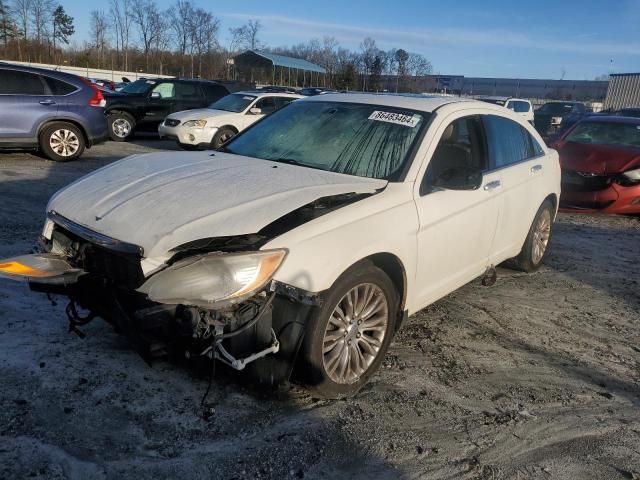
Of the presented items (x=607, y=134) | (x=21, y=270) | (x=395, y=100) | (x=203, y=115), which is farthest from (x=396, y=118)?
(x=203, y=115)

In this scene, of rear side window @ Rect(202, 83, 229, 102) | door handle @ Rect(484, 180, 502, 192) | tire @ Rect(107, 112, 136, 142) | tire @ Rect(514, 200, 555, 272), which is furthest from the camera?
rear side window @ Rect(202, 83, 229, 102)

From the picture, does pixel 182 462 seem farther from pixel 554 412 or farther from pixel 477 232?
pixel 477 232

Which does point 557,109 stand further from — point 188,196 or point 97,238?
point 97,238

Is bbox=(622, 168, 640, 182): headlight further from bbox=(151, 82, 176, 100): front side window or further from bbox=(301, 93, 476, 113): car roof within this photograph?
bbox=(151, 82, 176, 100): front side window

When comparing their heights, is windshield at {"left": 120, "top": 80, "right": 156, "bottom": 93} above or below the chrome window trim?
above

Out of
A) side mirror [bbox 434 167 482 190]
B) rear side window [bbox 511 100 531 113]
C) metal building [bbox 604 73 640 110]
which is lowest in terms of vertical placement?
side mirror [bbox 434 167 482 190]

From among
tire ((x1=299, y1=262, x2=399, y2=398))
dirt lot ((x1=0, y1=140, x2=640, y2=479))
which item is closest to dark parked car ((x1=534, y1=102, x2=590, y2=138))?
dirt lot ((x1=0, y1=140, x2=640, y2=479))

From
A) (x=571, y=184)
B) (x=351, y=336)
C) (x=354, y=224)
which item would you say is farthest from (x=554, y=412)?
(x=571, y=184)

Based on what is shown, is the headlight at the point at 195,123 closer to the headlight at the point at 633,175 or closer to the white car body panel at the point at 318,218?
the white car body panel at the point at 318,218

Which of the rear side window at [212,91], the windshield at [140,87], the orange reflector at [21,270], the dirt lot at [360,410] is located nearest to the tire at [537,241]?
the dirt lot at [360,410]

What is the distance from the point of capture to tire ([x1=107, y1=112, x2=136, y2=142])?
1478 cm

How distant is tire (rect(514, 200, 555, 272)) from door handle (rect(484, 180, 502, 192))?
3.57 ft

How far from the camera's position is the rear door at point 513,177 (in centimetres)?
464

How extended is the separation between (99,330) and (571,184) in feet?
24.0
